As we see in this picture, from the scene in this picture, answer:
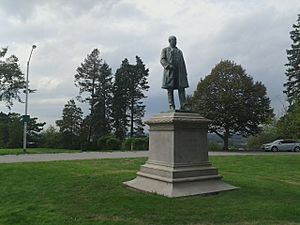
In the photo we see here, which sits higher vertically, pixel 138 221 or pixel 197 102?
pixel 197 102

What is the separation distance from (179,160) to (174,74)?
7.47ft

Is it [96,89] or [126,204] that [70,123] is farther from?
[126,204]

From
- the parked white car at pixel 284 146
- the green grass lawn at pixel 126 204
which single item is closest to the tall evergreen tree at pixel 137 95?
the parked white car at pixel 284 146

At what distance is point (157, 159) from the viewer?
30.2ft

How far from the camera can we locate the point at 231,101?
120 ft

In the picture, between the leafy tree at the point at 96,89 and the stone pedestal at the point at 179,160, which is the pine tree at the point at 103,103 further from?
the stone pedestal at the point at 179,160

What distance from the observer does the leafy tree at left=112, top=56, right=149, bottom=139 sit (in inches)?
1964

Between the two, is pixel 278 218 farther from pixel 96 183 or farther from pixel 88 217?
pixel 96 183

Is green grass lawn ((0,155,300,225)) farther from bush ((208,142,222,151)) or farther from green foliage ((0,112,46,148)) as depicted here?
green foliage ((0,112,46,148))

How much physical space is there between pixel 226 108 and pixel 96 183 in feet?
94.2

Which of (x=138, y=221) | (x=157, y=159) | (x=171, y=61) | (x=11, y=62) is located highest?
(x=11, y=62)

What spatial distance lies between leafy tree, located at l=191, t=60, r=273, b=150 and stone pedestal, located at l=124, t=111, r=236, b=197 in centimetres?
2768

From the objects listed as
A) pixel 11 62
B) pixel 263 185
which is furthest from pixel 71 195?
pixel 11 62

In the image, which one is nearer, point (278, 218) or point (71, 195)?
point (278, 218)
